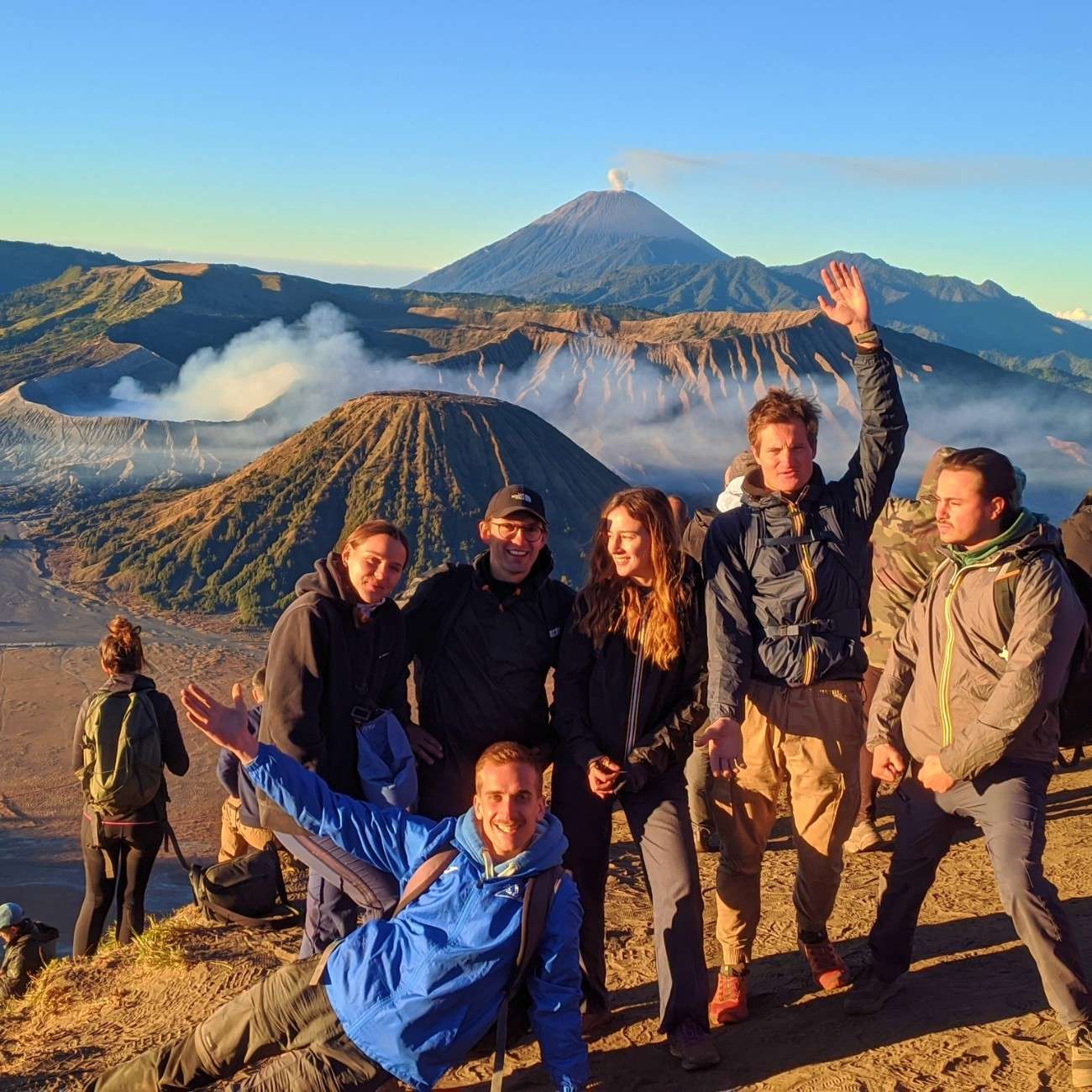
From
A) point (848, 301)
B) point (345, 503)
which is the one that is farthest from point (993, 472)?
point (345, 503)

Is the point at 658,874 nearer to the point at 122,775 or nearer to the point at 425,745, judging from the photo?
the point at 425,745

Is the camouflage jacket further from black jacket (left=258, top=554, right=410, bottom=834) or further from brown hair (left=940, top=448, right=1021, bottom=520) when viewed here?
black jacket (left=258, top=554, right=410, bottom=834)

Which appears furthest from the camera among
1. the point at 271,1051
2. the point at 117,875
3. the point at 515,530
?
the point at 117,875

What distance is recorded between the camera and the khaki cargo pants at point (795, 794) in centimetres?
355

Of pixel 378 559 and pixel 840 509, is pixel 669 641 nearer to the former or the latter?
pixel 840 509

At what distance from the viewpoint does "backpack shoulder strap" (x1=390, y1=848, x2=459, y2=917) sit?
121 inches

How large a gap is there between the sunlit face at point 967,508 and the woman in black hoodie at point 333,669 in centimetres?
163

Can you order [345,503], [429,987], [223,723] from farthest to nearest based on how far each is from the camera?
1. [345,503]
2. [223,723]
3. [429,987]

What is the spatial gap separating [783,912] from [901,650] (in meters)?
1.74

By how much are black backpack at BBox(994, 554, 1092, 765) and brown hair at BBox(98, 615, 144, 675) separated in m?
3.51

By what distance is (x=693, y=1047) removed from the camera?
3428mm

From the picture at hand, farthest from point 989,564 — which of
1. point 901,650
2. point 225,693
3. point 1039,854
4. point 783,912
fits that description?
point 225,693

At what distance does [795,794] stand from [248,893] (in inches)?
105

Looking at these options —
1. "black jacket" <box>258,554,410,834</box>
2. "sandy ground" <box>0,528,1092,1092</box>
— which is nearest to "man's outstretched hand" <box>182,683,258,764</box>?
"black jacket" <box>258,554,410,834</box>
